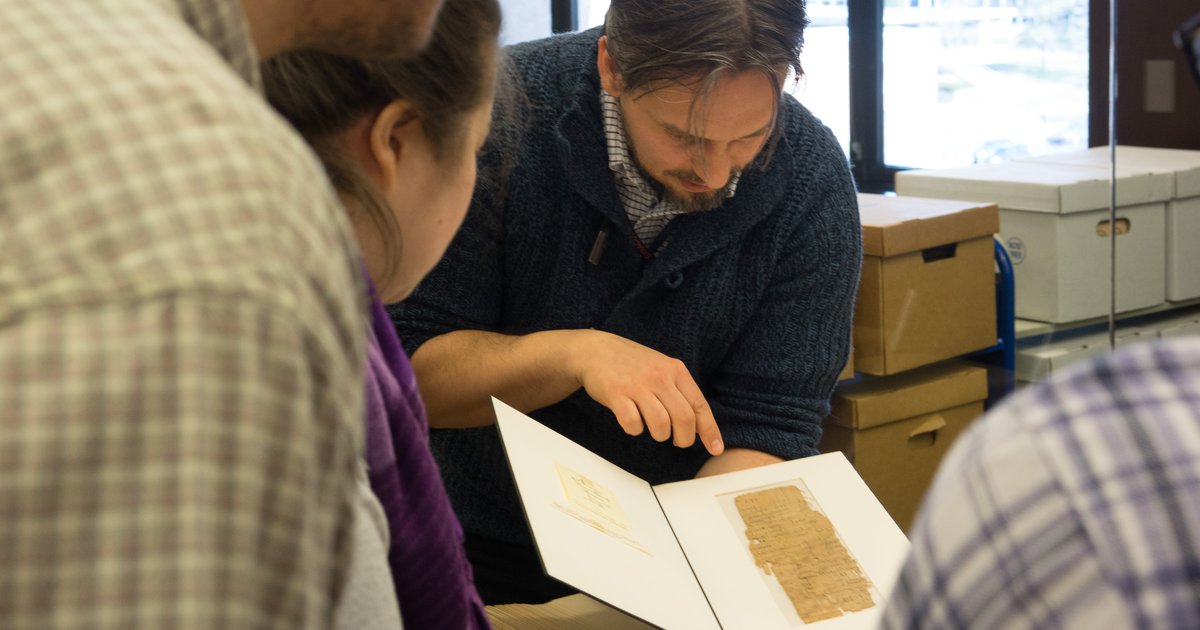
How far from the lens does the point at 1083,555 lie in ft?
1.00

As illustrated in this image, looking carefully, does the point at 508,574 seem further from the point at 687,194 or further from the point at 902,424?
the point at 902,424

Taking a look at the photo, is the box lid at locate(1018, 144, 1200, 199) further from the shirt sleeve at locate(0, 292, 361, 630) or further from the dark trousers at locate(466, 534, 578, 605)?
the shirt sleeve at locate(0, 292, 361, 630)

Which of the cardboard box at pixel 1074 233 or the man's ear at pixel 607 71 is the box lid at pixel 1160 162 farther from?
the man's ear at pixel 607 71

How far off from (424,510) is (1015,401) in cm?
53

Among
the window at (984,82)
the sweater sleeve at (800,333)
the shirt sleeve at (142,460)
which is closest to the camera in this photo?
the shirt sleeve at (142,460)

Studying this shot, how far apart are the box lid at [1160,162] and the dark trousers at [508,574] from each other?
139cm

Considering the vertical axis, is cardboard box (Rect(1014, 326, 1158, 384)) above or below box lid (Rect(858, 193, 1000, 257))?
below

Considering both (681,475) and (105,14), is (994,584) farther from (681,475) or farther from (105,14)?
(681,475)

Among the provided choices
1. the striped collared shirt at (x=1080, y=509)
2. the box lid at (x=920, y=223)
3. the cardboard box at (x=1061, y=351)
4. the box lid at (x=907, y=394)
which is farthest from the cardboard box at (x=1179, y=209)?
the striped collared shirt at (x=1080, y=509)

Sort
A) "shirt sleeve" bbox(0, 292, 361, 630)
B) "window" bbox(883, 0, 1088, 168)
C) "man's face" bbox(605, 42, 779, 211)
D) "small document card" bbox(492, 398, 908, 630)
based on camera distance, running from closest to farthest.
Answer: "shirt sleeve" bbox(0, 292, 361, 630) < "small document card" bbox(492, 398, 908, 630) < "man's face" bbox(605, 42, 779, 211) < "window" bbox(883, 0, 1088, 168)

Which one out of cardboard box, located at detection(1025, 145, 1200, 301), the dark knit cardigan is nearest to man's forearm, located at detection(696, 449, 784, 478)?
the dark knit cardigan

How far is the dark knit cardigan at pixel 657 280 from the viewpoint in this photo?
1517 millimetres

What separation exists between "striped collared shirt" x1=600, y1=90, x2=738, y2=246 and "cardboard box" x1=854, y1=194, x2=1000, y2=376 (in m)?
0.74

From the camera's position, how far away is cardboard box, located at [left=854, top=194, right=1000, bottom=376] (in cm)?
220
